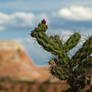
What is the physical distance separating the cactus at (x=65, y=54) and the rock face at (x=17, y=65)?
35233 mm

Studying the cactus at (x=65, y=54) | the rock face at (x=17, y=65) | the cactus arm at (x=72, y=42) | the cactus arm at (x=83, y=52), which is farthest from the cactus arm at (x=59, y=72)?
the rock face at (x=17, y=65)

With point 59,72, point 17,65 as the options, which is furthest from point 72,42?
point 17,65

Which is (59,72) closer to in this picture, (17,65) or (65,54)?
(65,54)

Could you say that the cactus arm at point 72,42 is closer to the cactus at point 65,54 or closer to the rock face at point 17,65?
the cactus at point 65,54

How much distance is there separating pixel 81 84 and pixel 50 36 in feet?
5.09

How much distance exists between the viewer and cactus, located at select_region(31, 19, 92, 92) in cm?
842

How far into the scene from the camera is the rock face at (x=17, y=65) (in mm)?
46500

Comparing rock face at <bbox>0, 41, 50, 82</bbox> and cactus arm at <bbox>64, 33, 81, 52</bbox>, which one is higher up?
rock face at <bbox>0, 41, 50, 82</bbox>

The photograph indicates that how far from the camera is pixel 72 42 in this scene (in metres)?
8.62

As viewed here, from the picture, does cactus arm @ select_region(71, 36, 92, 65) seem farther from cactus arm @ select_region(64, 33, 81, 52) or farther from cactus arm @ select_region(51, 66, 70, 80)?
cactus arm @ select_region(51, 66, 70, 80)

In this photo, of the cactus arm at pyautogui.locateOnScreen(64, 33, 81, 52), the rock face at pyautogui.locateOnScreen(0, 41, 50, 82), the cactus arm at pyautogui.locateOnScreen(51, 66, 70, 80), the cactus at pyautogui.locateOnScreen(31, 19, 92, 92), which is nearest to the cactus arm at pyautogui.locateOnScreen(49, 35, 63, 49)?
the cactus at pyautogui.locateOnScreen(31, 19, 92, 92)

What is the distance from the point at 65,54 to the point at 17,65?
135 ft

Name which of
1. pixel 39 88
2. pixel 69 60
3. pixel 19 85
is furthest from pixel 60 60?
pixel 19 85

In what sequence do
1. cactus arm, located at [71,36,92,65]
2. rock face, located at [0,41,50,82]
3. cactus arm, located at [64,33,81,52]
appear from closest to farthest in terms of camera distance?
cactus arm, located at [71,36,92,65] < cactus arm, located at [64,33,81,52] < rock face, located at [0,41,50,82]
